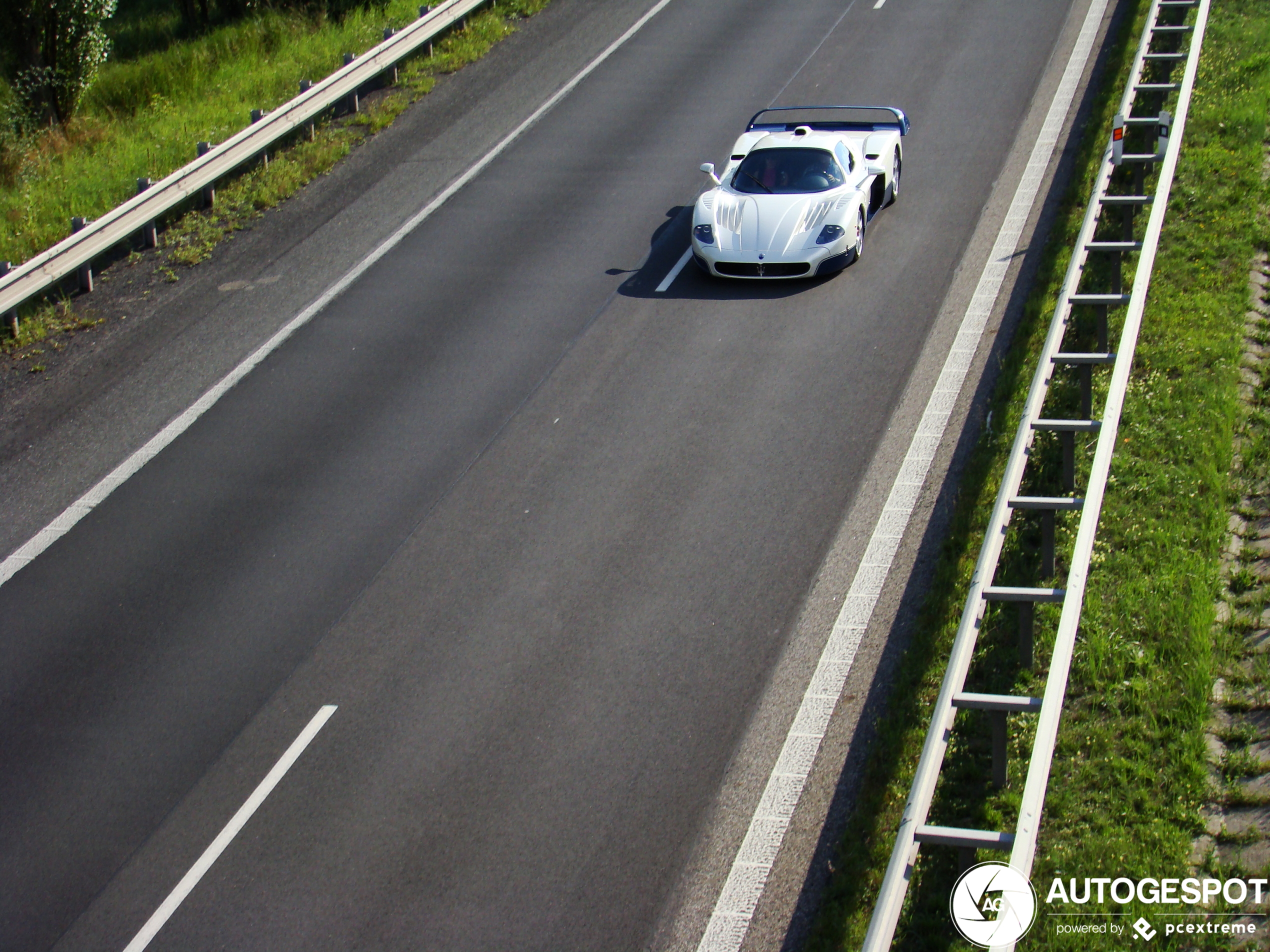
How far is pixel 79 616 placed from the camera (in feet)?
29.7

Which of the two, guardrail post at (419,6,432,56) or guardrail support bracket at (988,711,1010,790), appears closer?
guardrail support bracket at (988,711,1010,790)

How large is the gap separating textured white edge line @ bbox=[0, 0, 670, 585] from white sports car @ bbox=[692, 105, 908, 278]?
147 inches

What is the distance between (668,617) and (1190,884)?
375 cm

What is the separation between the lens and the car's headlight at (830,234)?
41.9 ft

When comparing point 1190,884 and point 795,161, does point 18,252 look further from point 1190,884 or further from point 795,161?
point 1190,884

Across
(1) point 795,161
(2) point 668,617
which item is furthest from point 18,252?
(2) point 668,617

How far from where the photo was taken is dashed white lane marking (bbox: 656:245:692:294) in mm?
13156

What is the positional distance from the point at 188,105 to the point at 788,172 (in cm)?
1063

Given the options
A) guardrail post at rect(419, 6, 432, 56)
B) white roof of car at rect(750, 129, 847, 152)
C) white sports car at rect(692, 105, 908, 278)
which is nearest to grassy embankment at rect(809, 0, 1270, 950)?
white sports car at rect(692, 105, 908, 278)

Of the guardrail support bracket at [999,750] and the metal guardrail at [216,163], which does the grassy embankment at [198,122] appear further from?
the guardrail support bracket at [999,750]

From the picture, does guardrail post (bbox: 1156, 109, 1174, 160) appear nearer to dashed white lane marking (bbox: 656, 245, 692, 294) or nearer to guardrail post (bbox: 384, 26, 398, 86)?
dashed white lane marking (bbox: 656, 245, 692, 294)

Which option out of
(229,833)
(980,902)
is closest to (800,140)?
(229,833)

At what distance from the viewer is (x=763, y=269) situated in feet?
42.3

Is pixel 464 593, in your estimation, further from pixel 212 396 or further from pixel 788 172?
pixel 788 172
